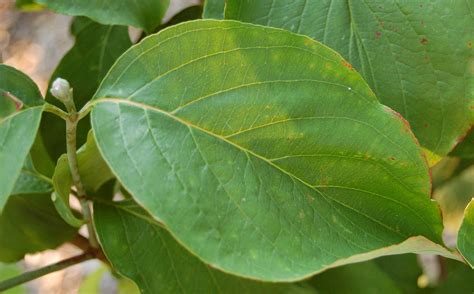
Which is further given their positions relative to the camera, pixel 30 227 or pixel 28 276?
pixel 30 227

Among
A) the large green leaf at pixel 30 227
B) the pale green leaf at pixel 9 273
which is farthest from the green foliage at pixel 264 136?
the pale green leaf at pixel 9 273

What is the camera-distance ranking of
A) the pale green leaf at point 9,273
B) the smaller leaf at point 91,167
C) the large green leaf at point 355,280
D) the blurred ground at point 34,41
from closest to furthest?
the smaller leaf at point 91,167 → the large green leaf at point 355,280 → the pale green leaf at point 9,273 → the blurred ground at point 34,41

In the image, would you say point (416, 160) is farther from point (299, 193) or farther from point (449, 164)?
point (449, 164)

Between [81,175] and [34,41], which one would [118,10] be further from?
[34,41]

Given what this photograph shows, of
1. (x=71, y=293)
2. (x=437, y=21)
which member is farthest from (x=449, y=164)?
(x=71, y=293)

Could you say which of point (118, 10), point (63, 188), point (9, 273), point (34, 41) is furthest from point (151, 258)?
point (34, 41)

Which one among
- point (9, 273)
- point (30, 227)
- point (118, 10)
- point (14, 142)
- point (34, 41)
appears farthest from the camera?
point (34, 41)

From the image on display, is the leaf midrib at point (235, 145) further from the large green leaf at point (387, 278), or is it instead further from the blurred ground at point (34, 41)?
the blurred ground at point (34, 41)

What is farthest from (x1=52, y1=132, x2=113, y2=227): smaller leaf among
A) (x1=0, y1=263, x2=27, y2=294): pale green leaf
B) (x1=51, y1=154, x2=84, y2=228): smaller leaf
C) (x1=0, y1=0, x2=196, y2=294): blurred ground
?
(x1=0, y1=0, x2=196, y2=294): blurred ground
